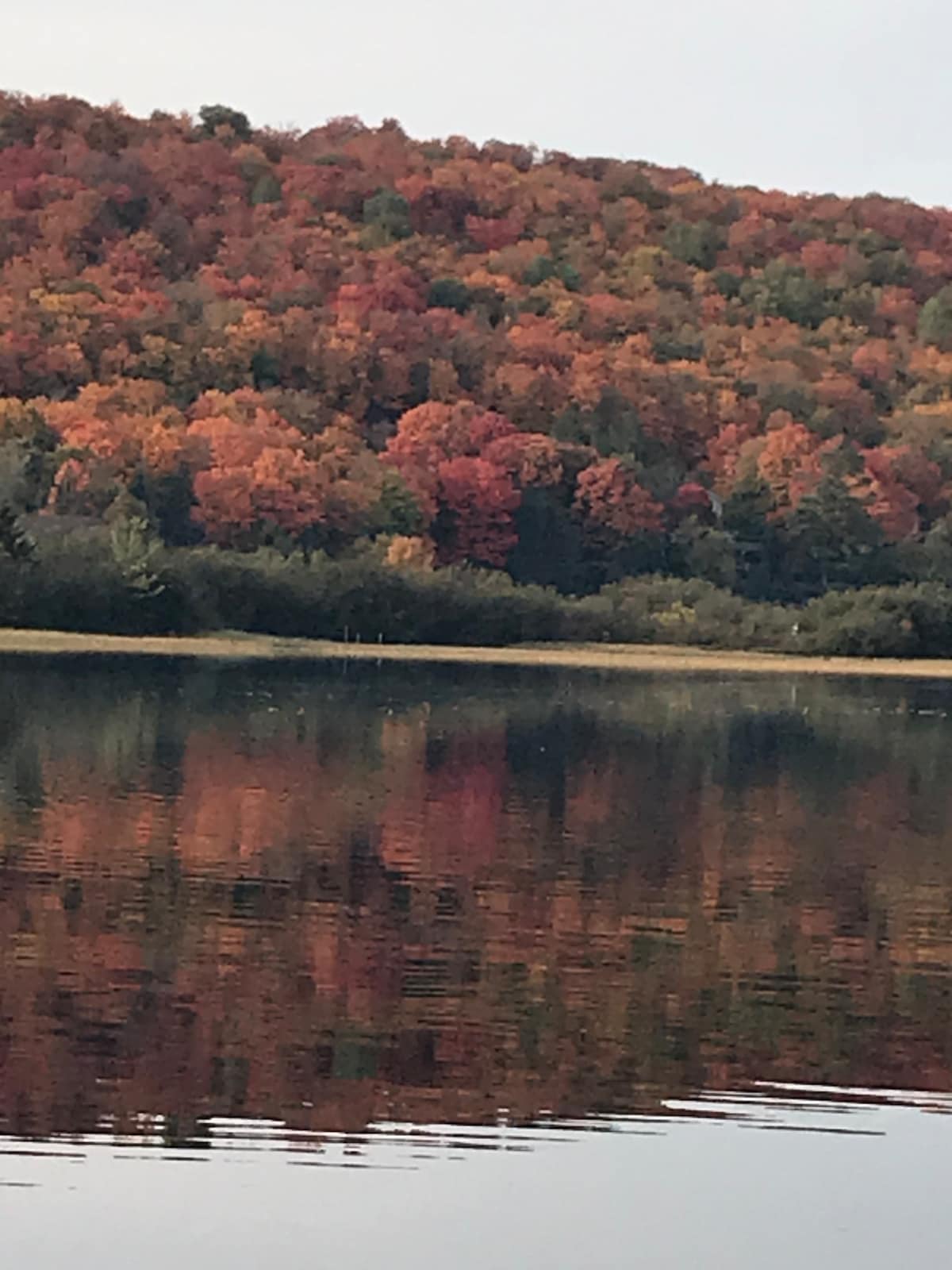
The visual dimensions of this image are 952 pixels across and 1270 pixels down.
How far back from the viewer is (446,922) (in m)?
16.8

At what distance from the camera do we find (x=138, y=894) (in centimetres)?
1730

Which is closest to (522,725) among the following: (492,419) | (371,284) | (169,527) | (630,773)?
(630,773)

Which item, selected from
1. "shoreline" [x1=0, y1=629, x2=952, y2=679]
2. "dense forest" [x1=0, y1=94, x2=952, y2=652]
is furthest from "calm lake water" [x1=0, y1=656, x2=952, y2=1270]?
"dense forest" [x1=0, y1=94, x2=952, y2=652]

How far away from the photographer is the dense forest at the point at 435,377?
78938mm

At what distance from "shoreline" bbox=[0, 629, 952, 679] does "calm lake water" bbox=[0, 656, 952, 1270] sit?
3328cm

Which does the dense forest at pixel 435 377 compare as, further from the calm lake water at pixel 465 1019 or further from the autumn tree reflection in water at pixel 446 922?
the calm lake water at pixel 465 1019

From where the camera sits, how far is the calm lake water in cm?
973

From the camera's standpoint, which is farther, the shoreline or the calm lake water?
the shoreline

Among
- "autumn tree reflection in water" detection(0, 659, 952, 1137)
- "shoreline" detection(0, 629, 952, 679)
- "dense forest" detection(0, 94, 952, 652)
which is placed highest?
"dense forest" detection(0, 94, 952, 652)

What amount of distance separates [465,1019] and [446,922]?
3543 mm

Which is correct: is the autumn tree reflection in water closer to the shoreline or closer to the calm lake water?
the calm lake water

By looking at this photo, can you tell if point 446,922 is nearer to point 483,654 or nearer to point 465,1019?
point 465,1019

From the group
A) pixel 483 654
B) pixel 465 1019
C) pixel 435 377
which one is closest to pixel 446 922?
pixel 465 1019

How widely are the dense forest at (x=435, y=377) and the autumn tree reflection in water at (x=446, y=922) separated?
117 feet
